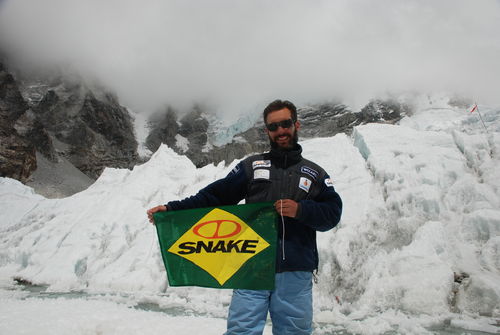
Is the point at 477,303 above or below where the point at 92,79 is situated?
below

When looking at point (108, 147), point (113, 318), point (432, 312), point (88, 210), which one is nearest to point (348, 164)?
point (432, 312)

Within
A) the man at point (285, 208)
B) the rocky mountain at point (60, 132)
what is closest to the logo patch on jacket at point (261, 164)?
the man at point (285, 208)

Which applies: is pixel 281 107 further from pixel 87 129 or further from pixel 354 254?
pixel 87 129

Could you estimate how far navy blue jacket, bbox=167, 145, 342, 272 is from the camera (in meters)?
2.27

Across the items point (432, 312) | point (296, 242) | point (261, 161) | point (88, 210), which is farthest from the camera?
point (88, 210)

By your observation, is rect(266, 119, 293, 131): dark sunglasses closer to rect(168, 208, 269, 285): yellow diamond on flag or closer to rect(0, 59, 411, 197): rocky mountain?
rect(168, 208, 269, 285): yellow diamond on flag

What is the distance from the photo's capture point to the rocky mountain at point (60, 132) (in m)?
58.1

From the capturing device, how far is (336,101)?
347 ft

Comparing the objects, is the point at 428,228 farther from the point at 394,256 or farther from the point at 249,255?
the point at 249,255

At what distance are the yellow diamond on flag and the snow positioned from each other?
2.42 m

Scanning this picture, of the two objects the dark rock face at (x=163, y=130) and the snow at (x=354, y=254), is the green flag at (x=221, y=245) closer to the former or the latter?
the snow at (x=354, y=254)

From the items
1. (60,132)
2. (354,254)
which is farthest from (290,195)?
(60,132)

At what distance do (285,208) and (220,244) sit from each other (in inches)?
25.6

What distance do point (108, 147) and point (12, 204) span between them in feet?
264
